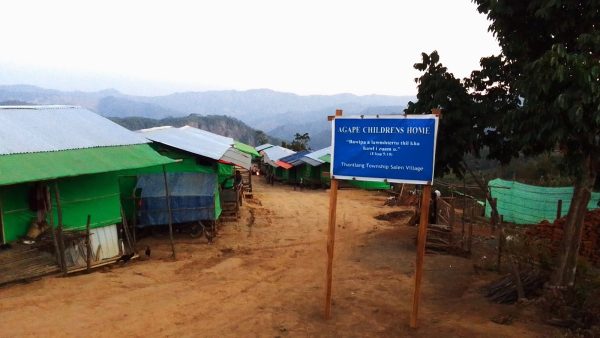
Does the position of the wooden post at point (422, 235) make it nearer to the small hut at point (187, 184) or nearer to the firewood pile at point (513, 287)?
the firewood pile at point (513, 287)

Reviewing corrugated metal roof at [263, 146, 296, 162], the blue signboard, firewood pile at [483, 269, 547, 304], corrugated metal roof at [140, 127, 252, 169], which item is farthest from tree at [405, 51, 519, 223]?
corrugated metal roof at [263, 146, 296, 162]

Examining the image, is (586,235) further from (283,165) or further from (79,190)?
(283,165)

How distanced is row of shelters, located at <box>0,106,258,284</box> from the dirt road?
721 millimetres

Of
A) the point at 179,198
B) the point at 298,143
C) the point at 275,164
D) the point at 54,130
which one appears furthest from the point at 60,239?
the point at 298,143

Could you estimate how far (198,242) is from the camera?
13.5 metres

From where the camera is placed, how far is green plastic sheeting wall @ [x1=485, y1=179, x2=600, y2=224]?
14781 mm

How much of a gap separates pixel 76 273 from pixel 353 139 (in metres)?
7.19

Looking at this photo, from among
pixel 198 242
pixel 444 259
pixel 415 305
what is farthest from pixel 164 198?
pixel 415 305

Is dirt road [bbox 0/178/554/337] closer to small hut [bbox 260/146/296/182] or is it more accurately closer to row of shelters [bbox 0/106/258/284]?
row of shelters [bbox 0/106/258/284]

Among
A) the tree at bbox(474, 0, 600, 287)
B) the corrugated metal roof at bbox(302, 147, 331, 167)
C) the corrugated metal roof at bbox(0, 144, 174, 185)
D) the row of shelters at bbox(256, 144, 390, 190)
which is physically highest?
the tree at bbox(474, 0, 600, 287)

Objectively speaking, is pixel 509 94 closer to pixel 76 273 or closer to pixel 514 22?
pixel 514 22

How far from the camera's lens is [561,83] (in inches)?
217

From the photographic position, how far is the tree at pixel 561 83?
5.19 meters

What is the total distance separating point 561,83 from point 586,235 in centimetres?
704
